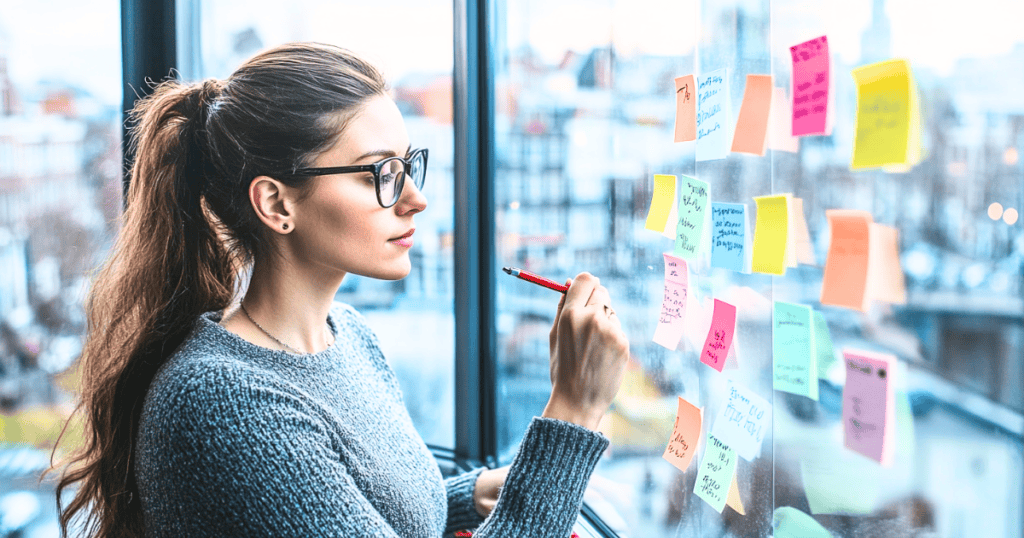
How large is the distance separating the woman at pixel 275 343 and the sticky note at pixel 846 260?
231 millimetres

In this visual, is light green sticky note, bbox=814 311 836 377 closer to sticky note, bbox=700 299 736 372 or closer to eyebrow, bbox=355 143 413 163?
sticky note, bbox=700 299 736 372

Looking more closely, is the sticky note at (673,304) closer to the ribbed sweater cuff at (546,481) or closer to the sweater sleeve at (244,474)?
the ribbed sweater cuff at (546,481)

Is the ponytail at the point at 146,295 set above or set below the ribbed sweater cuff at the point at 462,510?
above

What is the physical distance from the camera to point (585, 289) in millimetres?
803

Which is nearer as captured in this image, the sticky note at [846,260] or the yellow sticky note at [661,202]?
the sticky note at [846,260]

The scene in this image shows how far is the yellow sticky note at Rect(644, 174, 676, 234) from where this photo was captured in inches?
36.6

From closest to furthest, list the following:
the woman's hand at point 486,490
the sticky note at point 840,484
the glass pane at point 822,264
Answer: the glass pane at point 822,264, the sticky note at point 840,484, the woman's hand at point 486,490

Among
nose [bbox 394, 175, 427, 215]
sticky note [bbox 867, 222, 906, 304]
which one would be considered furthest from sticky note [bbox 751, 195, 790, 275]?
nose [bbox 394, 175, 427, 215]

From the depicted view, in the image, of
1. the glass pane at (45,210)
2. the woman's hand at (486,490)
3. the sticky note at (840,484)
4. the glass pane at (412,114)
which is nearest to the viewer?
the sticky note at (840,484)

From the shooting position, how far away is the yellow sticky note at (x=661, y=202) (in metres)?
0.93

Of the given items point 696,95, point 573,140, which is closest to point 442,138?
point 573,140

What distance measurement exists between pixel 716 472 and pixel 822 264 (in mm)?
337

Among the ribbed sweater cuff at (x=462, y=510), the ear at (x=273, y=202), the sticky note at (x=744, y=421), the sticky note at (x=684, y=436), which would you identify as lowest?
the ribbed sweater cuff at (x=462, y=510)

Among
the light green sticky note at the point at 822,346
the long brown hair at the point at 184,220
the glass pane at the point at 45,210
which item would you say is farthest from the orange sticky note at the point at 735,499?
the glass pane at the point at 45,210
